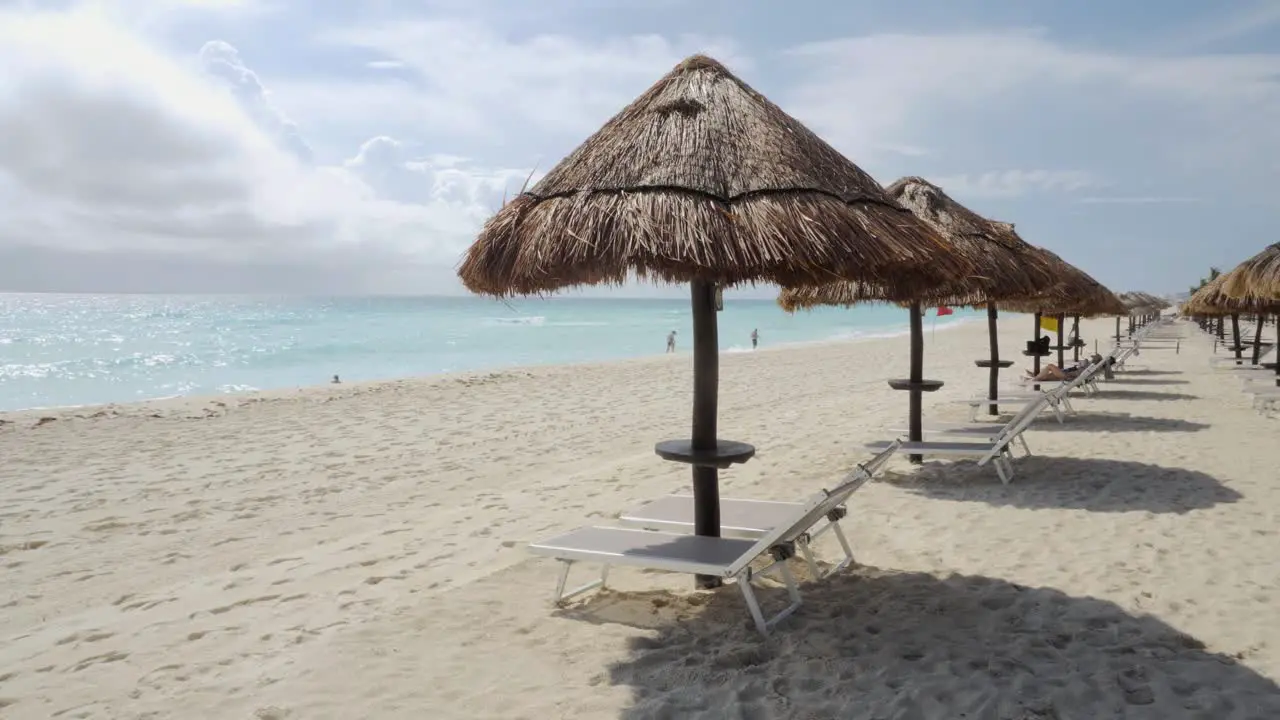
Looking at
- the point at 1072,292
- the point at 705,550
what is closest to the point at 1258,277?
the point at 1072,292

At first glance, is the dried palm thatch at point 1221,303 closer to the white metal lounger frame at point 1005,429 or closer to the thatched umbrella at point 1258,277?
the thatched umbrella at point 1258,277

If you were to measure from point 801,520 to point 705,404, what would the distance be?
0.76 metres

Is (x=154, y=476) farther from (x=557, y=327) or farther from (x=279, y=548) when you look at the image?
(x=557, y=327)

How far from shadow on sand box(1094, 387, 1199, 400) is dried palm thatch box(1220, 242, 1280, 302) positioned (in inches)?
107

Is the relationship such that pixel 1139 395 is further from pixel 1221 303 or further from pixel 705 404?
pixel 705 404

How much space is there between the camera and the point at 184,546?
5.58 m

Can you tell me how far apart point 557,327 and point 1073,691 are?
199ft

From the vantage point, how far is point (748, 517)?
431 centimetres

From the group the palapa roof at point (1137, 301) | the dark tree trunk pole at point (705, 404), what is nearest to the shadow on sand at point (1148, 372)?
the palapa roof at point (1137, 301)

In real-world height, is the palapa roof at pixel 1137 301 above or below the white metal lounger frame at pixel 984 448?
above

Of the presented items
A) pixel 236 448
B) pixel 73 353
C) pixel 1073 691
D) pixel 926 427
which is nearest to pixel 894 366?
pixel 926 427

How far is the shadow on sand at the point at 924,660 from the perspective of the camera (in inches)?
117

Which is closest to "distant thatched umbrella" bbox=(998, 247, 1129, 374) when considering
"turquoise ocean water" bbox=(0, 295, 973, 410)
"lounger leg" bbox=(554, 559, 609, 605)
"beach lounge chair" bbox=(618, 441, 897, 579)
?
"beach lounge chair" bbox=(618, 441, 897, 579)

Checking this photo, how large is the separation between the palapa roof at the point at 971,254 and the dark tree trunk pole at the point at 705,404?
282 centimetres
